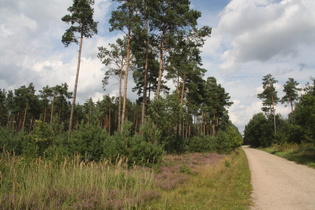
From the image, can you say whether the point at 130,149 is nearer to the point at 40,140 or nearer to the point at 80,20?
the point at 40,140

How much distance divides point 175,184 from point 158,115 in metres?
9.32

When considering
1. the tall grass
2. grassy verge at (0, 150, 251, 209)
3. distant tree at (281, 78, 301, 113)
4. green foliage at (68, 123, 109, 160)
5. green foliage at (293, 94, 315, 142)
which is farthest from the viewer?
distant tree at (281, 78, 301, 113)

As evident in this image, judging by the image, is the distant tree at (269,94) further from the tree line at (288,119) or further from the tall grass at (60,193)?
the tall grass at (60,193)

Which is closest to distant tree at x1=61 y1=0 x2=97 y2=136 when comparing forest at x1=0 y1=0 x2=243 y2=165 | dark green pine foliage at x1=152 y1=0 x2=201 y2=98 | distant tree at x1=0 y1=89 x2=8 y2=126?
forest at x1=0 y1=0 x2=243 y2=165

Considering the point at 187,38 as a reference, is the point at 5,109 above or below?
below

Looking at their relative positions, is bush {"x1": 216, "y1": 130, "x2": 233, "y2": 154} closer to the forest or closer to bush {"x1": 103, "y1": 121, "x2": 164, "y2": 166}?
the forest

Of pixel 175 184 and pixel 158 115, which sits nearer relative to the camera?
pixel 175 184

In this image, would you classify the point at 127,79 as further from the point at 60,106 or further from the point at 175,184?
the point at 60,106

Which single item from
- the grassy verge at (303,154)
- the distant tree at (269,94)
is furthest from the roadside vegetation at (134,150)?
the distant tree at (269,94)

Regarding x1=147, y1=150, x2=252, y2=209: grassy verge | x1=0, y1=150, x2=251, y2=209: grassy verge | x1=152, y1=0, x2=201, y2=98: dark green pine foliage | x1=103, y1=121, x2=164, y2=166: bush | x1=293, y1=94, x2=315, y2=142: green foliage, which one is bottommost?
x1=147, y1=150, x2=252, y2=209: grassy verge

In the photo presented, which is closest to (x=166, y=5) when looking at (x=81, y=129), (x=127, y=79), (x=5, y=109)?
(x=127, y=79)

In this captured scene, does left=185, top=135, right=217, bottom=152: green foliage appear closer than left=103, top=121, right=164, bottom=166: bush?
No

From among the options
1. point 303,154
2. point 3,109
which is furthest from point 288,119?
point 3,109

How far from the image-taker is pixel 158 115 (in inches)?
683
